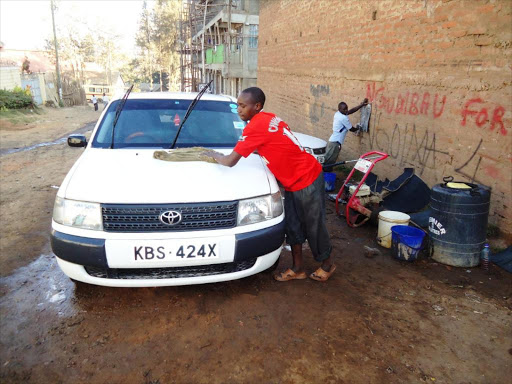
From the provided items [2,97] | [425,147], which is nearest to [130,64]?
[2,97]

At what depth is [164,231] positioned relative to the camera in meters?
2.71

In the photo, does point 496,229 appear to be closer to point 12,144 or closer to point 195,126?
point 195,126

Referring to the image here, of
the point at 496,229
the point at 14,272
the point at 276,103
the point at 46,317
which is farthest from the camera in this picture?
the point at 276,103

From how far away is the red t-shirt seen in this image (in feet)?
9.73

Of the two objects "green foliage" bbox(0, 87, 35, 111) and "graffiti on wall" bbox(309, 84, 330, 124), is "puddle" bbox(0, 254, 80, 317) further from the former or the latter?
"green foliage" bbox(0, 87, 35, 111)

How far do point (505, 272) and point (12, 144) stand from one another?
47.9 ft

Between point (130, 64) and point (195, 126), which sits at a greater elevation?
point (130, 64)

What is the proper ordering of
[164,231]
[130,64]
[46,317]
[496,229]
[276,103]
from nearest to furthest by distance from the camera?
[164,231], [46,317], [496,229], [276,103], [130,64]

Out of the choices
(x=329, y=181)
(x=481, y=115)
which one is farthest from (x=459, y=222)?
(x=329, y=181)

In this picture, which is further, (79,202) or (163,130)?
(163,130)

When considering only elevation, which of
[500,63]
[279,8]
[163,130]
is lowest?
[163,130]

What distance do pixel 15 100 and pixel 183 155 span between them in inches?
900

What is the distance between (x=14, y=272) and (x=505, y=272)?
5.14m

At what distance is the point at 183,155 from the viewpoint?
331 centimetres
